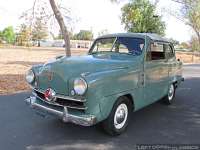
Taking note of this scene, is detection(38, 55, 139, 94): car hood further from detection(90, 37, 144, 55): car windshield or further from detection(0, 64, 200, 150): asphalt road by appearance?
detection(0, 64, 200, 150): asphalt road

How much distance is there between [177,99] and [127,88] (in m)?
4.00

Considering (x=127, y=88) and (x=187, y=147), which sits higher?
(x=127, y=88)

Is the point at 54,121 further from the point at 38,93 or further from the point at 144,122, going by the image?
the point at 144,122

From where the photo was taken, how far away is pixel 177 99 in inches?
366

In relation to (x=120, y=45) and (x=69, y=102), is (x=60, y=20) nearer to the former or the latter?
(x=120, y=45)

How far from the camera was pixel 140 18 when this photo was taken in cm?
2894

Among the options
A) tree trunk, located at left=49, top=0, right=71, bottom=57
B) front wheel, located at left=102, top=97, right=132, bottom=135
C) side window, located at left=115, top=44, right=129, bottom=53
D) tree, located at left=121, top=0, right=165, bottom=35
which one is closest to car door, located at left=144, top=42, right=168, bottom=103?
side window, located at left=115, top=44, right=129, bottom=53

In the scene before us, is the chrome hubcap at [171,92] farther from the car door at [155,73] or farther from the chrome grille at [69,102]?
the chrome grille at [69,102]

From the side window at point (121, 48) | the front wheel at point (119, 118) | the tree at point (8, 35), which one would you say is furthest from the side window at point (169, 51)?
the tree at point (8, 35)

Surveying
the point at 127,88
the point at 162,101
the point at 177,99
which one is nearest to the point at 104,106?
the point at 127,88

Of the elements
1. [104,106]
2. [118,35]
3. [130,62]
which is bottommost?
[104,106]

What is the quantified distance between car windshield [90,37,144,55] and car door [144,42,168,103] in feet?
0.81

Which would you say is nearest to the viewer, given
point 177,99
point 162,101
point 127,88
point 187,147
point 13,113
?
point 187,147

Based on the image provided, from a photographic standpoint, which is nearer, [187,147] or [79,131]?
[187,147]
